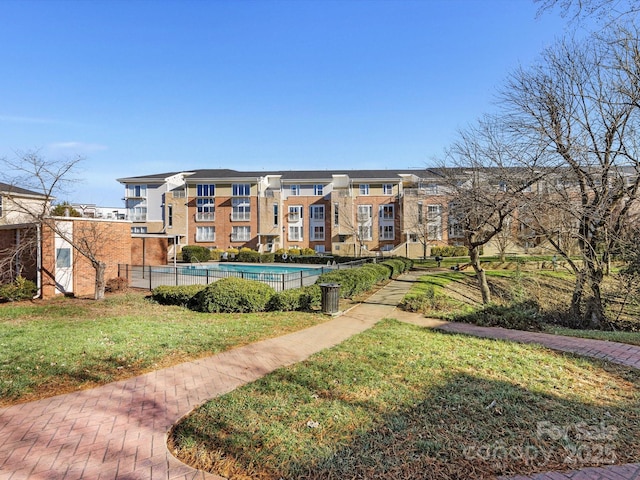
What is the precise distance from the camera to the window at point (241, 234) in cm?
4378

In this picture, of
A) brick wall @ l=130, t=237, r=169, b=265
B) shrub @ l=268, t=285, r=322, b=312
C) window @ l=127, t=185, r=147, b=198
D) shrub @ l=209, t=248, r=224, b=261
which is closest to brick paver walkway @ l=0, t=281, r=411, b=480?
shrub @ l=268, t=285, r=322, b=312

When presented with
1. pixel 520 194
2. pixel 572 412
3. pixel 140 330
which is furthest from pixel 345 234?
pixel 572 412

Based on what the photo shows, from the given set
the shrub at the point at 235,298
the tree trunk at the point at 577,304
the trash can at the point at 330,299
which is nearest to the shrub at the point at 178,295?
the shrub at the point at 235,298

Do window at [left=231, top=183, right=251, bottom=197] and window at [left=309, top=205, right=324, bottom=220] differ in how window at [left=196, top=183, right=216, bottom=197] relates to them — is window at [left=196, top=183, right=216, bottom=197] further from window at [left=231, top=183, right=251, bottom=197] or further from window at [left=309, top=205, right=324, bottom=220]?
window at [left=309, top=205, right=324, bottom=220]

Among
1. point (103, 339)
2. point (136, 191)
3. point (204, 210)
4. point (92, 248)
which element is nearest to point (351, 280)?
point (103, 339)

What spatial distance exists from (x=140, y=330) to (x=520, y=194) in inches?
478

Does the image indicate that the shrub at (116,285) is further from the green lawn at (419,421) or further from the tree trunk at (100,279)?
the green lawn at (419,421)

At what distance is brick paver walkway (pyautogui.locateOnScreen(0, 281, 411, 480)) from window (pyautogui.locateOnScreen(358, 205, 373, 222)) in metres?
36.5

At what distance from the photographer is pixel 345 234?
44.2 metres

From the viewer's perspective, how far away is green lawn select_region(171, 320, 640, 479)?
3.18 meters

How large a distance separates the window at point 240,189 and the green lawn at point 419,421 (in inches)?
1562

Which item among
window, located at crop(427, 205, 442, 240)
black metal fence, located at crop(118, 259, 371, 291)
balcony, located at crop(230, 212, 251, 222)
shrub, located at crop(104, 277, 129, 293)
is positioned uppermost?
balcony, located at crop(230, 212, 251, 222)

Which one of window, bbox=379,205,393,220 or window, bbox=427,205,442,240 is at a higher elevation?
window, bbox=379,205,393,220

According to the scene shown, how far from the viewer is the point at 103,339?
293 inches
